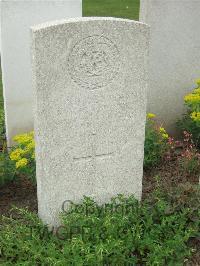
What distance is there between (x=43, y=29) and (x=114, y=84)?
69 centimetres

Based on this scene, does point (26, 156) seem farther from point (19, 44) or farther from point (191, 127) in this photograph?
point (191, 127)

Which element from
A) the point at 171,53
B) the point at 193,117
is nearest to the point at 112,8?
the point at 171,53

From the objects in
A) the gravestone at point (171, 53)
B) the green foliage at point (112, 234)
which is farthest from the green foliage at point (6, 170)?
the gravestone at point (171, 53)

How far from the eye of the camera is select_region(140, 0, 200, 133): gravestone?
4879 millimetres

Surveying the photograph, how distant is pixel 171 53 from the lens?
5.11m

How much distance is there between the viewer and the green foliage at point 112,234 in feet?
10.2

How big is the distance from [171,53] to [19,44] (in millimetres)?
1704

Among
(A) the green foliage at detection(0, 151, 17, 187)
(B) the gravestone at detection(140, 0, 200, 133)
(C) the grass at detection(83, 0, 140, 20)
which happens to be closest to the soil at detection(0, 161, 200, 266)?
(A) the green foliage at detection(0, 151, 17, 187)

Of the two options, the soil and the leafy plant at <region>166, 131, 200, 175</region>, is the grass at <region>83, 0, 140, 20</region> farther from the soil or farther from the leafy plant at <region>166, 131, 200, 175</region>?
the soil

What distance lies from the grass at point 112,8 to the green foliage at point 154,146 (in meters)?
7.17

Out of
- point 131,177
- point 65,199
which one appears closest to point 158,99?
point 131,177

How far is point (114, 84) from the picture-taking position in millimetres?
3318

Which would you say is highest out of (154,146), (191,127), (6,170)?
(191,127)

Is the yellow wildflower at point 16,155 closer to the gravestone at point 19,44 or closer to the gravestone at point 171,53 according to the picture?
the gravestone at point 19,44
